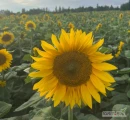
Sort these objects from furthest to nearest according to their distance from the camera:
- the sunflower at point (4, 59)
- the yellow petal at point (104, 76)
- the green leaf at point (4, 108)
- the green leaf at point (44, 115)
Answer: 1. the sunflower at point (4, 59)
2. the green leaf at point (4, 108)
3. the green leaf at point (44, 115)
4. the yellow petal at point (104, 76)

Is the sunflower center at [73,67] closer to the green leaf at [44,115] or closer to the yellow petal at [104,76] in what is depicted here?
the yellow petal at [104,76]

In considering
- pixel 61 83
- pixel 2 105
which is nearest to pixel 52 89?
pixel 61 83

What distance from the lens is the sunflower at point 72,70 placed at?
1483 mm

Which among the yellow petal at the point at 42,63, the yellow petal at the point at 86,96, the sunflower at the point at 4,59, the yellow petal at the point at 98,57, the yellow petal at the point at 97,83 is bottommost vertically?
the sunflower at the point at 4,59

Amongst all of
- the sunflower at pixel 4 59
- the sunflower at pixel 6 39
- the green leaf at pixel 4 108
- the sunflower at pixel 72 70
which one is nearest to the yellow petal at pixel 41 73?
the sunflower at pixel 72 70

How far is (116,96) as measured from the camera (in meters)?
2.50

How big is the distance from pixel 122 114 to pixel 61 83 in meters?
0.34

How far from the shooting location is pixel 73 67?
1.49m

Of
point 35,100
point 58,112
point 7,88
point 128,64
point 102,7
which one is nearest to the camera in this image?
point 58,112

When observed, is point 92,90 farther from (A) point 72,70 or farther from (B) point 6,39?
(B) point 6,39

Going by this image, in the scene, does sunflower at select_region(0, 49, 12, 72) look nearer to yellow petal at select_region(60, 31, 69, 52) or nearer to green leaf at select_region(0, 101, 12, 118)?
green leaf at select_region(0, 101, 12, 118)

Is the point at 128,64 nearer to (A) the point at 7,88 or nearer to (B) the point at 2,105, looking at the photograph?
(A) the point at 7,88

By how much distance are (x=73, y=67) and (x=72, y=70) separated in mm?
15

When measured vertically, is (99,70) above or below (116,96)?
above
